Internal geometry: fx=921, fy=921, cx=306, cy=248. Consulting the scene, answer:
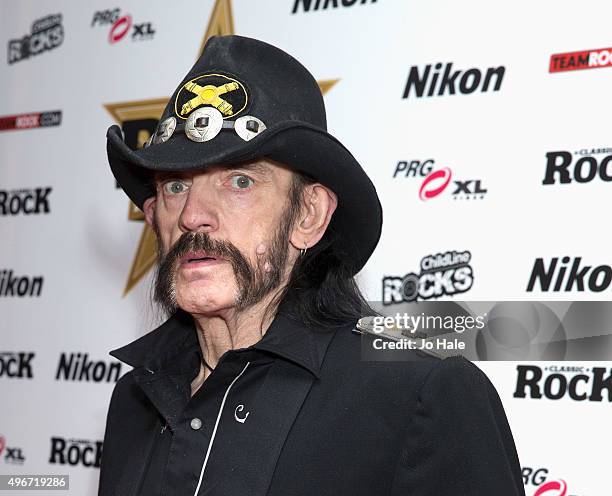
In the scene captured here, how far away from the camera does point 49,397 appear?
3.07 metres

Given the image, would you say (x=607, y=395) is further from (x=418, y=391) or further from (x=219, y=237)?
(x=219, y=237)

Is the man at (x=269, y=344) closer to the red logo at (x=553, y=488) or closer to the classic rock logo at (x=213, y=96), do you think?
the classic rock logo at (x=213, y=96)

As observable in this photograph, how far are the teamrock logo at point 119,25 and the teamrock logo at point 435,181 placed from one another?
3.43ft

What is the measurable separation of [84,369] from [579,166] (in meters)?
1.69

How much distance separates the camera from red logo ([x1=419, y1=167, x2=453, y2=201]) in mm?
2391

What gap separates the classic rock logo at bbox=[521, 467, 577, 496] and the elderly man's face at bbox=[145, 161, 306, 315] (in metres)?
0.93

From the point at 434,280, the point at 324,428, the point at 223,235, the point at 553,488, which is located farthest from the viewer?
the point at 434,280

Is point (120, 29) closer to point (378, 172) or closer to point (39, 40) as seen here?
point (39, 40)

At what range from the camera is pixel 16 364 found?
316 cm

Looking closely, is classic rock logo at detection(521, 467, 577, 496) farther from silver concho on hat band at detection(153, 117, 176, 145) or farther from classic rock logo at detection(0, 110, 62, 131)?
classic rock logo at detection(0, 110, 62, 131)

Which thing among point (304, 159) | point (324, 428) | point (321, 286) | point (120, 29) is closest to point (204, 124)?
point (304, 159)

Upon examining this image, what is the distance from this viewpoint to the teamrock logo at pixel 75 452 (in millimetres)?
2920

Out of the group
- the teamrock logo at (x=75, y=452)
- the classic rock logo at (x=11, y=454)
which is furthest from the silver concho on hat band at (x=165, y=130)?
the classic rock logo at (x=11, y=454)

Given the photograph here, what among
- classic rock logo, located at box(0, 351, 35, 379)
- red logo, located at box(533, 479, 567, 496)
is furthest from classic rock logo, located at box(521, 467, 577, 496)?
classic rock logo, located at box(0, 351, 35, 379)
